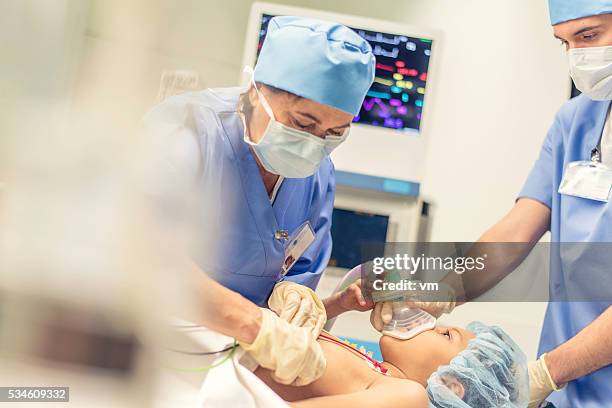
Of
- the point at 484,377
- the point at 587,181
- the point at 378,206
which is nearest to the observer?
the point at 484,377

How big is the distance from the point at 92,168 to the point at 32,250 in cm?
7

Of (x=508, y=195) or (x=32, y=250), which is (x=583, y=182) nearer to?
(x=32, y=250)

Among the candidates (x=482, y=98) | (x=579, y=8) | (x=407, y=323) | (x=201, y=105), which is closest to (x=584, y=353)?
(x=407, y=323)

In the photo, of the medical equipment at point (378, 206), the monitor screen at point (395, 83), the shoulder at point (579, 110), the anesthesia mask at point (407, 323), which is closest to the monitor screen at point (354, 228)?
the medical equipment at point (378, 206)

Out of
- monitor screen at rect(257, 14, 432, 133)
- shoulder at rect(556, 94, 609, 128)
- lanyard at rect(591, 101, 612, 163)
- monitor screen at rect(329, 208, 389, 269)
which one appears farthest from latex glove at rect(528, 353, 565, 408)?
monitor screen at rect(257, 14, 432, 133)

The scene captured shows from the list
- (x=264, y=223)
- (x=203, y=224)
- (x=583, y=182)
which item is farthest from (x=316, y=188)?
(x=203, y=224)

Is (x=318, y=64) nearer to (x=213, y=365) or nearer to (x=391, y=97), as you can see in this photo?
(x=213, y=365)

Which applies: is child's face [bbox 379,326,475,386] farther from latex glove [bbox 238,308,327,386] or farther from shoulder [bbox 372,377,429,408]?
latex glove [bbox 238,308,327,386]

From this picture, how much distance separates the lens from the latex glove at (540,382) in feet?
4.42

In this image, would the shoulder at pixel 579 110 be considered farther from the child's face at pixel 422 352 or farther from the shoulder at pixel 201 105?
the shoulder at pixel 201 105

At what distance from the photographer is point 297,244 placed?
4.43 ft

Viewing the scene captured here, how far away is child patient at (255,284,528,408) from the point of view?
1106 mm

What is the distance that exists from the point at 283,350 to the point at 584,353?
2.35 ft

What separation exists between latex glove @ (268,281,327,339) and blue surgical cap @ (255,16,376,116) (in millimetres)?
355
